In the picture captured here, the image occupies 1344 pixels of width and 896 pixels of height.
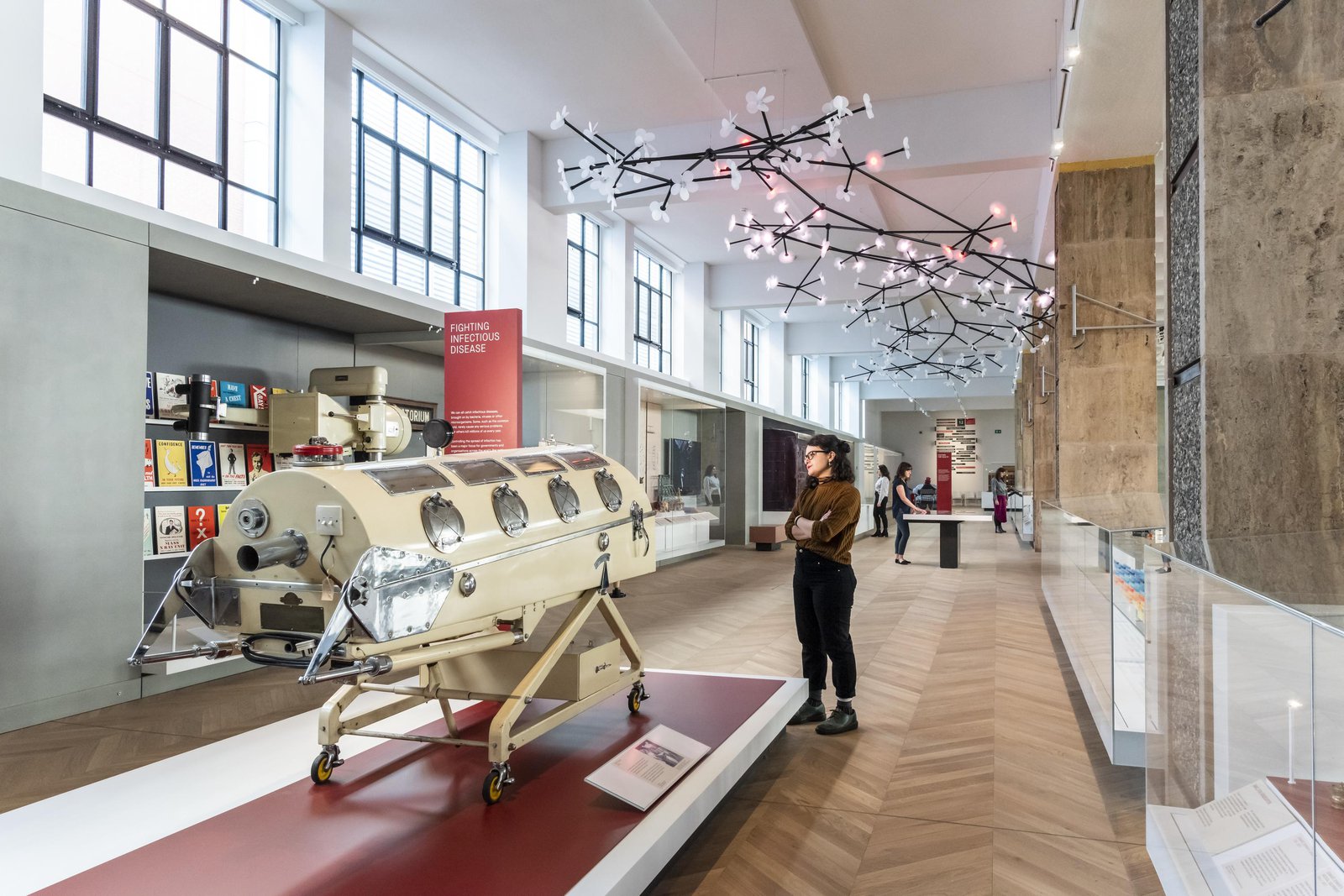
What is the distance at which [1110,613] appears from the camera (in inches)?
164

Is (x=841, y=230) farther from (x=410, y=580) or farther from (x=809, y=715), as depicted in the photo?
(x=410, y=580)

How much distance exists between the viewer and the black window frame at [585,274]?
43.0 ft

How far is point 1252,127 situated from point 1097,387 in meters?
6.73

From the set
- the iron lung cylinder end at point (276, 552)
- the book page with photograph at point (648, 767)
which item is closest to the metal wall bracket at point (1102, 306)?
the book page with photograph at point (648, 767)

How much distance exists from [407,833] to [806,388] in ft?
85.7

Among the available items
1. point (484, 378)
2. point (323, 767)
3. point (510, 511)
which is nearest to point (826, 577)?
point (510, 511)

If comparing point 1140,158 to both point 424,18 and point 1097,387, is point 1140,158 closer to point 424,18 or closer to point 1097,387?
point 1097,387

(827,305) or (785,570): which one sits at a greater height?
(827,305)

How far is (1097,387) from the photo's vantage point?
29.3 ft

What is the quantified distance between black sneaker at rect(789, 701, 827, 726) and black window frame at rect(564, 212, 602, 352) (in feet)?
29.5

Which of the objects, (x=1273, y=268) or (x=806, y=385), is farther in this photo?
(x=806, y=385)

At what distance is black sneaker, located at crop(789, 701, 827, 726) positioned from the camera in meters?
4.68

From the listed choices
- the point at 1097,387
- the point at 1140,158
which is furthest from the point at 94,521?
the point at 1140,158

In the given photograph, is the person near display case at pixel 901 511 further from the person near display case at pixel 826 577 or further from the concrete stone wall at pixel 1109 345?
the person near display case at pixel 826 577
